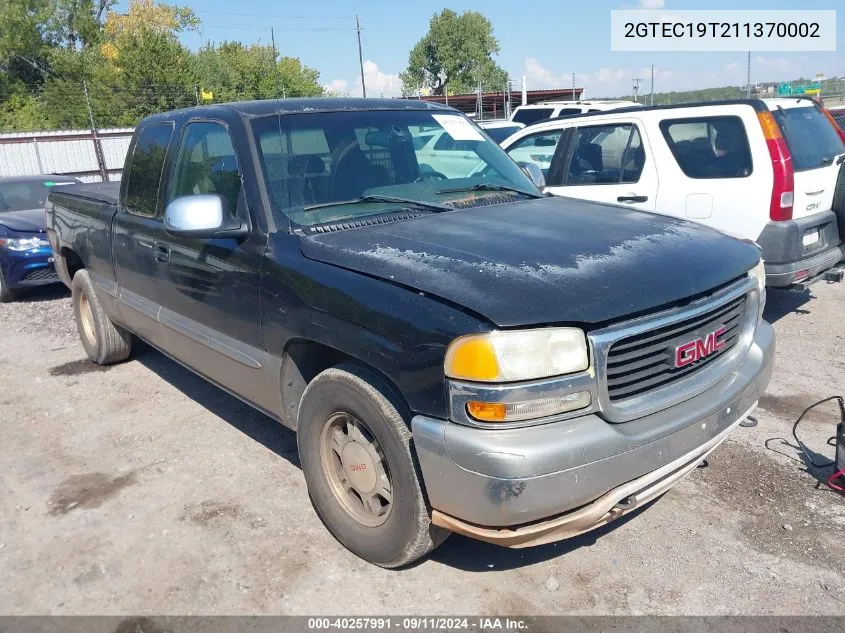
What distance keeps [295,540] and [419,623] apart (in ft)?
2.75

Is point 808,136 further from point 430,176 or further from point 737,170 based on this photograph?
point 430,176

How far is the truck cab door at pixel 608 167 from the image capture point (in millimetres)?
6320

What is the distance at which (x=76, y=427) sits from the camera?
4789 millimetres

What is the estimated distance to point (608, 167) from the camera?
6.65 meters

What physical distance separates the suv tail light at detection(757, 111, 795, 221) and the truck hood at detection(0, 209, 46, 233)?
7.97 meters

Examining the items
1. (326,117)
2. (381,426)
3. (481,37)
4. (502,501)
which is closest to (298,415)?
(381,426)

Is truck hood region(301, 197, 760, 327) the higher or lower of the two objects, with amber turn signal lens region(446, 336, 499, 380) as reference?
higher

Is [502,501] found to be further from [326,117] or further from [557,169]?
[557,169]

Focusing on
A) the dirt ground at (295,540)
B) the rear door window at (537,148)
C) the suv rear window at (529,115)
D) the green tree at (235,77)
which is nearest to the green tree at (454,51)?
the green tree at (235,77)

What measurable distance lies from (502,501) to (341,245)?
1.30 meters

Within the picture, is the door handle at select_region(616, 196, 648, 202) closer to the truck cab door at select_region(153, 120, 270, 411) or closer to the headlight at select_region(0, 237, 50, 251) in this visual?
the truck cab door at select_region(153, 120, 270, 411)

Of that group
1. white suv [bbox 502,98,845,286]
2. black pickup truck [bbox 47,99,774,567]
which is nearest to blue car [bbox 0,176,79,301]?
black pickup truck [bbox 47,99,774,567]

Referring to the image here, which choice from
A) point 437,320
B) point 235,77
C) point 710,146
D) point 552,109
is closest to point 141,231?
point 437,320

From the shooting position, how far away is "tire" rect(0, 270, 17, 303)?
8.52 meters
